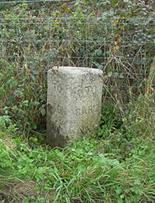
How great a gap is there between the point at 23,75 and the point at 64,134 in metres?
0.83

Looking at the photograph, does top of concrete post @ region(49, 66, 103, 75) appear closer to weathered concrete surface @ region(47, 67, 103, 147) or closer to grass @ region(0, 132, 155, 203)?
weathered concrete surface @ region(47, 67, 103, 147)

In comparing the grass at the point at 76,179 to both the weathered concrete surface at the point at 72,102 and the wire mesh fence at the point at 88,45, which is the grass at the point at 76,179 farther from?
the wire mesh fence at the point at 88,45

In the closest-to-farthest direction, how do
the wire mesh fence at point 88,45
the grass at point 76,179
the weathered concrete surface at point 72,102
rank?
the grass at point 76,179 < the weathered concrete surface at point 72,102 < the wire mesh fence at point 88,45

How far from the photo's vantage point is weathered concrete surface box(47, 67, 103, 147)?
14.6ft

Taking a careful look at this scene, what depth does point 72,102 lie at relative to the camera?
14.6 ft

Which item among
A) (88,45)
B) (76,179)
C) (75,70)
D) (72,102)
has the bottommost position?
(76,179)

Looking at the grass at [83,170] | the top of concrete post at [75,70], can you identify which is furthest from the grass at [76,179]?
the top of concrete post at [75,70]

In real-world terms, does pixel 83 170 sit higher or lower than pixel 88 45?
lower

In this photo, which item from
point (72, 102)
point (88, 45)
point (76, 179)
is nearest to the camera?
point (76, 179)

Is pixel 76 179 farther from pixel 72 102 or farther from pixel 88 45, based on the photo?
pixel 88 45

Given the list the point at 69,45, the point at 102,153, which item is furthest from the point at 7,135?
the point at 69,45

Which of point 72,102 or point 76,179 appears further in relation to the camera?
point 72,102

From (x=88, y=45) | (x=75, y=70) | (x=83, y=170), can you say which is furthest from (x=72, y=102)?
(x=83, y=170)

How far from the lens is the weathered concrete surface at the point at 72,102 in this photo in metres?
4.46
